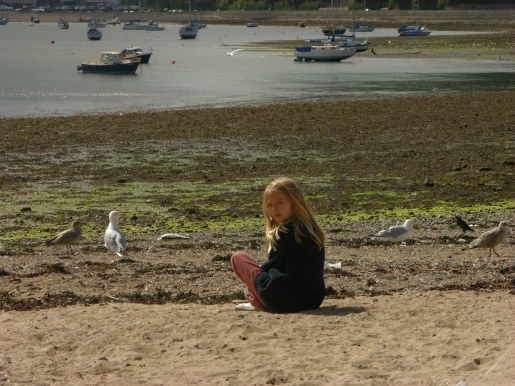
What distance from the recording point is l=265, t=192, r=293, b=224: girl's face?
768cm

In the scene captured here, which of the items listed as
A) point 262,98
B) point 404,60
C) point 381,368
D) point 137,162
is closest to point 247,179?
point 137,162

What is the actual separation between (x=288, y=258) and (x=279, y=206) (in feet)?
1.51

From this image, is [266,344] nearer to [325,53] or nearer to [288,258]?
[288,258]

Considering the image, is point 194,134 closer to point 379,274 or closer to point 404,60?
point 379,274

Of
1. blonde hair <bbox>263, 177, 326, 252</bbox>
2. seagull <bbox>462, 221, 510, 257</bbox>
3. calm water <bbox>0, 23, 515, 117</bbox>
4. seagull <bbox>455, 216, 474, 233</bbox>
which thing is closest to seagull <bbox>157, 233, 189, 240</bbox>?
seagull <bbox>455, 216, 474, 233</bbox>

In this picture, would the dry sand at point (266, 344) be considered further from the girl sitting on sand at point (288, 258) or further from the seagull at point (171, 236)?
the seagull at point (171, 236)

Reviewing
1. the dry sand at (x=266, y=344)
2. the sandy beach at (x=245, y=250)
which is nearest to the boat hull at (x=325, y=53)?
the sandy beach at (x=245, y=250)

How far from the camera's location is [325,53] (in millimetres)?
68875

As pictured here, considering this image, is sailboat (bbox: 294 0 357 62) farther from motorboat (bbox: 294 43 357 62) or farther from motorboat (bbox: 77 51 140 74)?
motorboat (bbox: 77 51 140 74)

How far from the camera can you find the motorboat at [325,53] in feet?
225

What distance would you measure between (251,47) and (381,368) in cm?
8731

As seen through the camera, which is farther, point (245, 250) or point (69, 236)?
point (245, 250)

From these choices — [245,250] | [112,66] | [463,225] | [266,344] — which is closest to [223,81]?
[112,66]

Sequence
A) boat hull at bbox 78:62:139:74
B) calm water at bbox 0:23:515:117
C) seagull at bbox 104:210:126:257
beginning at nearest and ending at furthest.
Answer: seagull at bbox 104:210:126:257 < calm water at bbox 0:23:515:117 < boat hull at bbox 78:62:139:74
